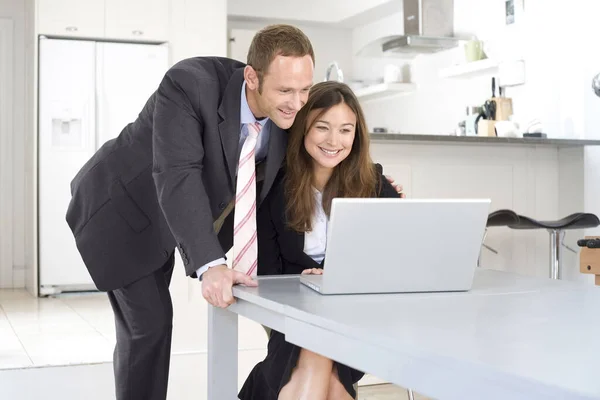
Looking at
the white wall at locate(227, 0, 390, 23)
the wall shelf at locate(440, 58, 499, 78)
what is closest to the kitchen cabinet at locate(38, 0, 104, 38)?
the white wall at locate(227, 0, 390, 23)

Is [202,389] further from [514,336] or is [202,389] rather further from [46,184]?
[46,184]

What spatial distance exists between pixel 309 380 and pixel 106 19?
16.9 ft

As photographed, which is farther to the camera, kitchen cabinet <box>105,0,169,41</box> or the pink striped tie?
kitchen cabinet <box>105,0,169,41</box>

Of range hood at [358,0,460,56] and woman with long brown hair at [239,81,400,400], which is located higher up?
range hood at [358,0,460,56]

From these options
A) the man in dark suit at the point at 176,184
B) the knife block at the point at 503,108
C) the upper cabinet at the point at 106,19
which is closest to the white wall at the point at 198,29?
the upper cabinet at the point at 106,19

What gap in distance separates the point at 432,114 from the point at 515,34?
151 cm

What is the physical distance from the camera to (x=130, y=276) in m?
2.27

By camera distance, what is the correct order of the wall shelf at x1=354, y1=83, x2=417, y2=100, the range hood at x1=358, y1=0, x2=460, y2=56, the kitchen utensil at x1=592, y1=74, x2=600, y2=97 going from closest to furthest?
the kitchen utensil at x1=592, y1=74, x2=600, y2=97, the range hood at x1=358, y1=0, x2=460, y2=56, the wall shelf at x1=354, y1=83, x2=417, y2=100

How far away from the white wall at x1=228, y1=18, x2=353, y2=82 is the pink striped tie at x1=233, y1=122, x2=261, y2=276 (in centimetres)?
641

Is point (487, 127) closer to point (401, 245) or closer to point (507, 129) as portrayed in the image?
point (507, 129)

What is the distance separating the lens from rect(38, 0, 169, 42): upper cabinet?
20.8 ft

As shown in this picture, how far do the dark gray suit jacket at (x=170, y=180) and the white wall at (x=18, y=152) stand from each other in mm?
5211

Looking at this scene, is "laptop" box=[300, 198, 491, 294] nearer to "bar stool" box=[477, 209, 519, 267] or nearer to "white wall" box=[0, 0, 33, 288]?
"bar stool" box=[477, 209, 519, 267]

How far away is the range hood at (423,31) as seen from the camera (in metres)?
5.83
